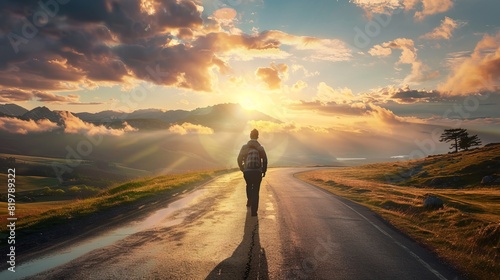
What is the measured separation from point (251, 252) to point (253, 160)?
17.9 feet

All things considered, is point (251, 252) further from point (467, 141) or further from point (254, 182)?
point (467, 141)

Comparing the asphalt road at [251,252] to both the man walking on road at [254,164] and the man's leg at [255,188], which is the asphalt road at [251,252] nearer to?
the man's leg at [255,188]

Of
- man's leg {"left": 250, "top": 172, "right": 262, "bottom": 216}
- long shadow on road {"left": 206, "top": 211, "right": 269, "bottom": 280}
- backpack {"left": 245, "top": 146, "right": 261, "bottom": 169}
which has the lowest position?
long shadow on road {"left": 206, "top": 211, "right": 269, "bottom": 280}

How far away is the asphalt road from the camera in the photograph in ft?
23.6

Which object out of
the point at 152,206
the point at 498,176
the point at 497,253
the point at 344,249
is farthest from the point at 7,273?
the point at 498,176

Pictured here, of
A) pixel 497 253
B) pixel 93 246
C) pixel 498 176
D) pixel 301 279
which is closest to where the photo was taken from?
pixel 301 279

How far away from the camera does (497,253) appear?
32.8 ft

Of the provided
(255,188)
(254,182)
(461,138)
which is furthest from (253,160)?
(461,138)

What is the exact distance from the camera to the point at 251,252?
8680 millimetres

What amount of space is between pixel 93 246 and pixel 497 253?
1156 cm

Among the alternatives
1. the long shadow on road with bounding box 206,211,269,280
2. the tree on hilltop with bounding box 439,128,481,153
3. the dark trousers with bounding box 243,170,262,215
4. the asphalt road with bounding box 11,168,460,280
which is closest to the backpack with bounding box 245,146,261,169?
the dark trousers with bounding box 243,170,262,215

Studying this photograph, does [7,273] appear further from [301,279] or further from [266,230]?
[266,230]

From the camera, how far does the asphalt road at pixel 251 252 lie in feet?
23.6

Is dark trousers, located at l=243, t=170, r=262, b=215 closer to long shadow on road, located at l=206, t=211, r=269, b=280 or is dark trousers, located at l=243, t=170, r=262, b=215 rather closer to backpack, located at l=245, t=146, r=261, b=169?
backpack, located at l=245, t=146, r=261, b=169
